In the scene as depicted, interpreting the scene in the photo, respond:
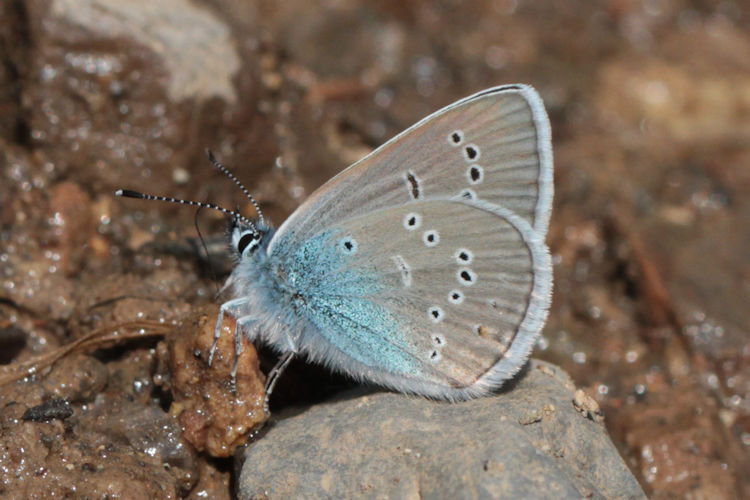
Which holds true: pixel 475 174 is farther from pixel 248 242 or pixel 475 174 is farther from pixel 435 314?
pixel 248 242

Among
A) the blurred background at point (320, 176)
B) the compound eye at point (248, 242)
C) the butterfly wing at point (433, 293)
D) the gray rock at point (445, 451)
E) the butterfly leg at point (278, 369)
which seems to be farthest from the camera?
the blurred background at point (320, 176)

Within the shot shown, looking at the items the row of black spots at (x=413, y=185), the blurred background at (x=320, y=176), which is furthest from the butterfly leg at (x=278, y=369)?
the row of black spots at (x=413, y=185)

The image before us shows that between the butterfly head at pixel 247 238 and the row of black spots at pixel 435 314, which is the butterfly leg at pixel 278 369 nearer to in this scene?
the butterfly head at pixel 247 238

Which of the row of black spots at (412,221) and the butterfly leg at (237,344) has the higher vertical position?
the row of black spots at (412,221)

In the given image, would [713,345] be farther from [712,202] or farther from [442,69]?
[442,69]

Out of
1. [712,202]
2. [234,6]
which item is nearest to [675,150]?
[712,202]

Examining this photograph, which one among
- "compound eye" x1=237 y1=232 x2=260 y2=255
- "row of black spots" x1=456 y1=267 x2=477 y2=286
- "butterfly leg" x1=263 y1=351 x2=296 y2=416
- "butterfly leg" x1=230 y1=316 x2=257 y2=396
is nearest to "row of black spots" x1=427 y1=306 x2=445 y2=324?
"row of black spots" x1=456 y1=267 x2=477 y2=286

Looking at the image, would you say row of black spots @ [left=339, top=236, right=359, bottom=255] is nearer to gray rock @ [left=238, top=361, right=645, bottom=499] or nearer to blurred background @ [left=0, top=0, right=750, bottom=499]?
gray rock @ [left=238, top=361, right=645, bottom=499]

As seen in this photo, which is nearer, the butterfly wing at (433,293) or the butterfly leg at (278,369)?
the butterfly wing at (433,293)
